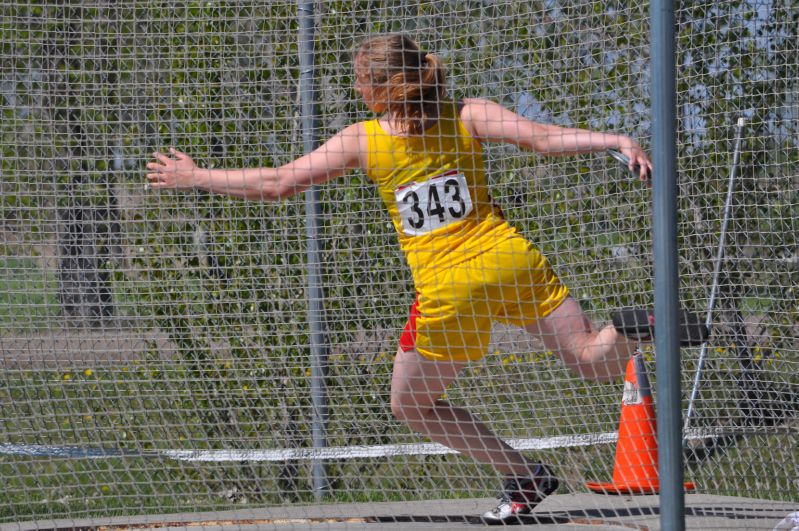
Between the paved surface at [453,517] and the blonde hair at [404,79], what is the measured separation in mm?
1730

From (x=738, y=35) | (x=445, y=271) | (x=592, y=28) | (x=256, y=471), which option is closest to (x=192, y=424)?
(x=256, y=471)

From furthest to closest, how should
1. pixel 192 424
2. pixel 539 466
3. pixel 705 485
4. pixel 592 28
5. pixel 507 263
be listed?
pixel 192 424 → pixel 705 485 → pixel 592 28 → pixel 539 466 → pixel 507 263

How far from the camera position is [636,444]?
16.1 feet

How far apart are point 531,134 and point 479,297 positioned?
0.62 m

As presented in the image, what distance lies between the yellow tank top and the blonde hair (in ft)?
0.19

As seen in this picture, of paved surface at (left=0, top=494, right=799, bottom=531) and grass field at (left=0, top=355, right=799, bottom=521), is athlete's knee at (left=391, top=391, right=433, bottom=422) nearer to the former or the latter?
paved surface at (left=0, top=494, right=799, bottom=531)

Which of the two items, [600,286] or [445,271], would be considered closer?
[445,271]

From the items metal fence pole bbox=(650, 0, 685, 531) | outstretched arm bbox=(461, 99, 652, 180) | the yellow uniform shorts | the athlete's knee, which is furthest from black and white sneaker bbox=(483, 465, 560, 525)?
outstretched arm bbox=(461, 99, 652, 180)

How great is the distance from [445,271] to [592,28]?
1772 millimetres

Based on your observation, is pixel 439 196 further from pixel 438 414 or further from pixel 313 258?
pixel 313 258

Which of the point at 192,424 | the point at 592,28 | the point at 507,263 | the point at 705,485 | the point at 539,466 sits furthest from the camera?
the point at 192,424

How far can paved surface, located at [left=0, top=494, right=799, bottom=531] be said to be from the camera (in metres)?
4.41

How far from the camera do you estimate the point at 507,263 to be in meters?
3.77

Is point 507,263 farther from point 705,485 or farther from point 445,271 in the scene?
point 705,485
